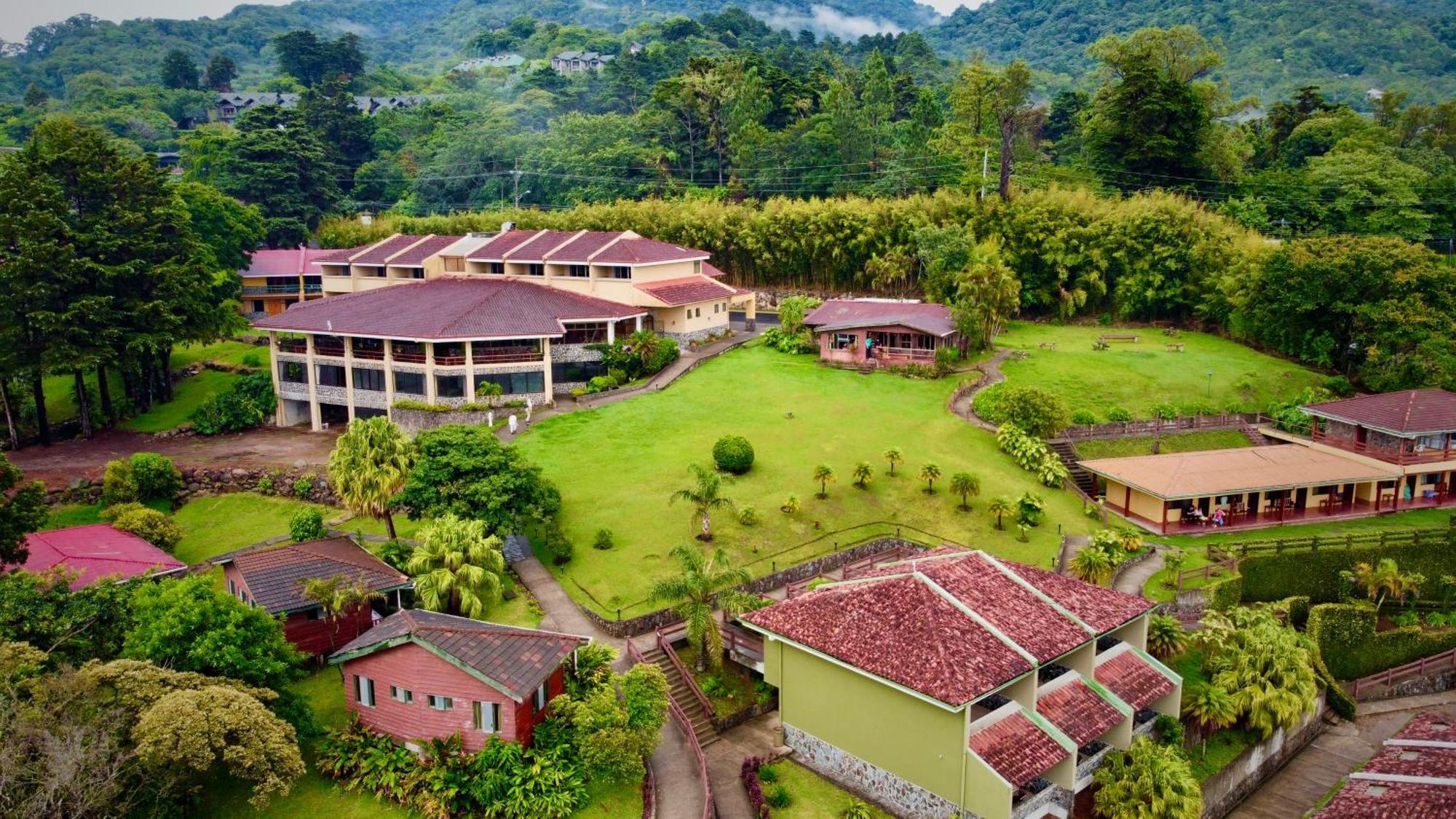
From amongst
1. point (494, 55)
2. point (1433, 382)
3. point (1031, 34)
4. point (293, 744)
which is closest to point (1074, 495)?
point (1433, 382)

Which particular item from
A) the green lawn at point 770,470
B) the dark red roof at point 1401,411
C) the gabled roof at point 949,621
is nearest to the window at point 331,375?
the green lawn at point 770,470

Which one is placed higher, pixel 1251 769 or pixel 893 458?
pixel 893 458

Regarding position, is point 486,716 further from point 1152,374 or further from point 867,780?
point 1152,374

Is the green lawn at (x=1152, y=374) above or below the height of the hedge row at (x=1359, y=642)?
above

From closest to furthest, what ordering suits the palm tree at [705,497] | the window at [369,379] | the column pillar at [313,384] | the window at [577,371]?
the palm tree at [705,497]
the window at [369,379]
the column pillar at [313,384]
the window at [577,371]

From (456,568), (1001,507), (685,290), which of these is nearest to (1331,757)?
(1001,507)

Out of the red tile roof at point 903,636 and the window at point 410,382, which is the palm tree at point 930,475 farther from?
the window at point 410,382
